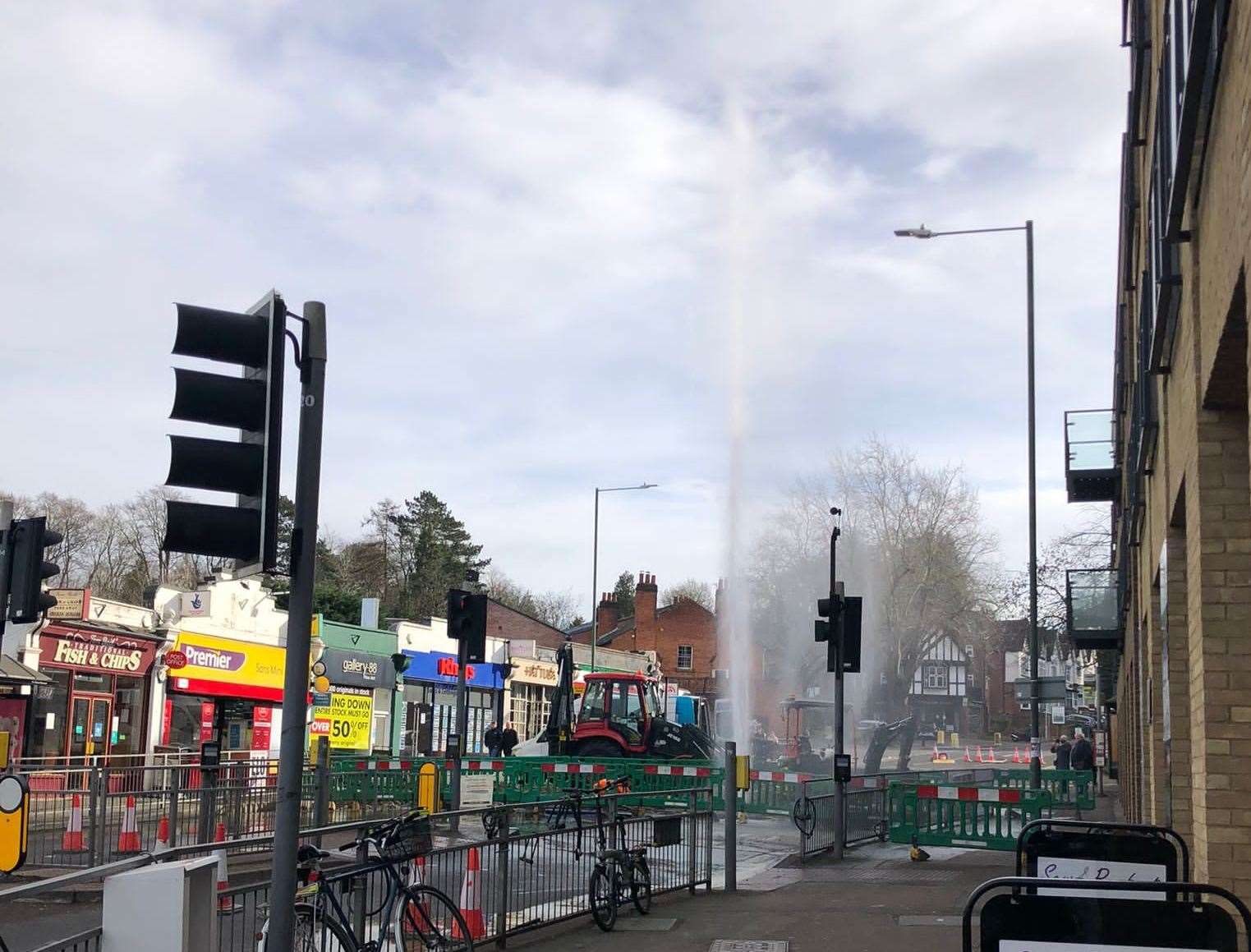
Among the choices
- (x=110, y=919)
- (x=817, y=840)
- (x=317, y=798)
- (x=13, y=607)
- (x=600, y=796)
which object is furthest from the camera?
(x=817, y=840)

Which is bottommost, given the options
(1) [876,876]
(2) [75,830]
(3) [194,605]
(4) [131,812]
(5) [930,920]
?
(1) [876,876]

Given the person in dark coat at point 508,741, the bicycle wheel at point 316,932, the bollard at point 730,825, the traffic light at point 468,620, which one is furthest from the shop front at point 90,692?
the bicycle wheel at point 316,932

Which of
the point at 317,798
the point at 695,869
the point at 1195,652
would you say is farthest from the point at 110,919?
the point at 317,798

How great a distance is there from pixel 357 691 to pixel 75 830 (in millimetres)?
28333

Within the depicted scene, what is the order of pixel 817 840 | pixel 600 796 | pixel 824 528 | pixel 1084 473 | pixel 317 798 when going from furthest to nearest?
1. pixel 824 528
2. pixel 1084 473
3. pixel 817 840
4. pixel 317 798
5. pixel 600 796

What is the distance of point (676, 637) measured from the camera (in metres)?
86.6

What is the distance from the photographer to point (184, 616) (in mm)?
36094

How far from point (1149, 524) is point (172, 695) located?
2871cm

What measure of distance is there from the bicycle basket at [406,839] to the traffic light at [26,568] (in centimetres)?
451

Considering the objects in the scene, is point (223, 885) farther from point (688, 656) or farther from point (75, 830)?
point (688, 656)

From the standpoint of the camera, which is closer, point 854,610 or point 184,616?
point 854,610

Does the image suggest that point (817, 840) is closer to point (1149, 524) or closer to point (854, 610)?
point (854, 610)

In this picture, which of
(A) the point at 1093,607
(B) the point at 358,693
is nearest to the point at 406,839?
(A) the point at 1093,607

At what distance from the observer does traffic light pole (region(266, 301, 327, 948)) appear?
643 cm
